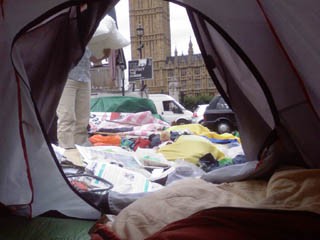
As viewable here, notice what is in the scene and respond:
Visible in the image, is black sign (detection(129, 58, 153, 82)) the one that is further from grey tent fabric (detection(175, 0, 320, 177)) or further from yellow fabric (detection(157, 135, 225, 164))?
grey tent fabric (detection(175, 0, 320, 177))

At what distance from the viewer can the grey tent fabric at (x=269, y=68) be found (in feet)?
3.38

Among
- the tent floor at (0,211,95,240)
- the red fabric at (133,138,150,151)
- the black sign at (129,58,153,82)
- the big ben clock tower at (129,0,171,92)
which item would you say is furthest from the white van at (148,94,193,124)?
the tent floor at (0,211,95,240)

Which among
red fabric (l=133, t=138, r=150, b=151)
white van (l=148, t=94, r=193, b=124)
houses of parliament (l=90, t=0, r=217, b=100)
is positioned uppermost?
houses of parliament (l=90, t=0, r=217, b=100)

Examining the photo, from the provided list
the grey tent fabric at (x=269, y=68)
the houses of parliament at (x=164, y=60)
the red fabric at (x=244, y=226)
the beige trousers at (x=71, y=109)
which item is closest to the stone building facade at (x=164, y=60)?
the houses of parliament at (x=164, y=60)

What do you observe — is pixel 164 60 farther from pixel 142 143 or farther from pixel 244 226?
pixel 244 226

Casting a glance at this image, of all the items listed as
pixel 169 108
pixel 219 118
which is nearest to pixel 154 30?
pixel 169 108

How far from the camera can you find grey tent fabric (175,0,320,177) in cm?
103

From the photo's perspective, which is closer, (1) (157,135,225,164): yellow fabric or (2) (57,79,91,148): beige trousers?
(1) (157,135,225,164): yellow fabric

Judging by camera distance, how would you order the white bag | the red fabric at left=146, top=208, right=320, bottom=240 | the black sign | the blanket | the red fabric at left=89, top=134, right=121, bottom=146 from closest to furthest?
the red fabric at left=146, top=208, right=320, bottom=240 < the blanket < the white bag < the red fabric at left=89, top=134, right=121, bottom=146 < the black sign

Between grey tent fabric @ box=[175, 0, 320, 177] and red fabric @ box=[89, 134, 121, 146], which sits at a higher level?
grey tent fabric @ box=[175, 0, 320, 177]

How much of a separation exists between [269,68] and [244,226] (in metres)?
0.60

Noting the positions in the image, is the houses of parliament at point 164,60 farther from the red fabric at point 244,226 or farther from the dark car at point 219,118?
the red fabric at point 244,226

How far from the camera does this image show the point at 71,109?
256cm

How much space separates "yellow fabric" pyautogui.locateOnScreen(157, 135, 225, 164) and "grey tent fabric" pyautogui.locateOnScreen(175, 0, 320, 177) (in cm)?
85
